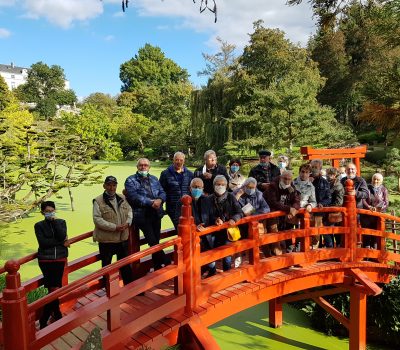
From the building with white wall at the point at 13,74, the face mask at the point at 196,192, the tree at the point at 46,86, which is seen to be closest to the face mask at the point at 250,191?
the face mask at the point at 196,192

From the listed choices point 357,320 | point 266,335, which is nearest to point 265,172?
point 357,320

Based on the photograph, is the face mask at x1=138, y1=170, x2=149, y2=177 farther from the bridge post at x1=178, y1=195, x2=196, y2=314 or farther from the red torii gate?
the red torii gate

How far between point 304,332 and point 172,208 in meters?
4.16

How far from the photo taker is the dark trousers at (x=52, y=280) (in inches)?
155

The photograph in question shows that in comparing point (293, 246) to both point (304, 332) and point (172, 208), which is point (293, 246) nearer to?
point (172, 208)

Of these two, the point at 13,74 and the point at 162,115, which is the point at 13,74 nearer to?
the point at 13,74

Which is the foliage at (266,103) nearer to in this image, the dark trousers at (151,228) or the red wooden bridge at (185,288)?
the red wooden bridge at (185,288)

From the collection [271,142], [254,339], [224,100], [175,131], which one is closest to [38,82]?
[175,131]

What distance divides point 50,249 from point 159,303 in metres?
1.19

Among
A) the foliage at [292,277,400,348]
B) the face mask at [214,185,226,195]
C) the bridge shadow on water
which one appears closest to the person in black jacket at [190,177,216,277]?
the face mask at [214,185,226,195]

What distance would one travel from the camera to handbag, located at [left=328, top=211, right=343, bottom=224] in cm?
→ 571

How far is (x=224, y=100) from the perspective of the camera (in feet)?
78.2

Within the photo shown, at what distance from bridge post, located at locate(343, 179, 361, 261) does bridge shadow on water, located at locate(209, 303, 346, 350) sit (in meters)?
1.99

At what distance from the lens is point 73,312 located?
10.9 ft
